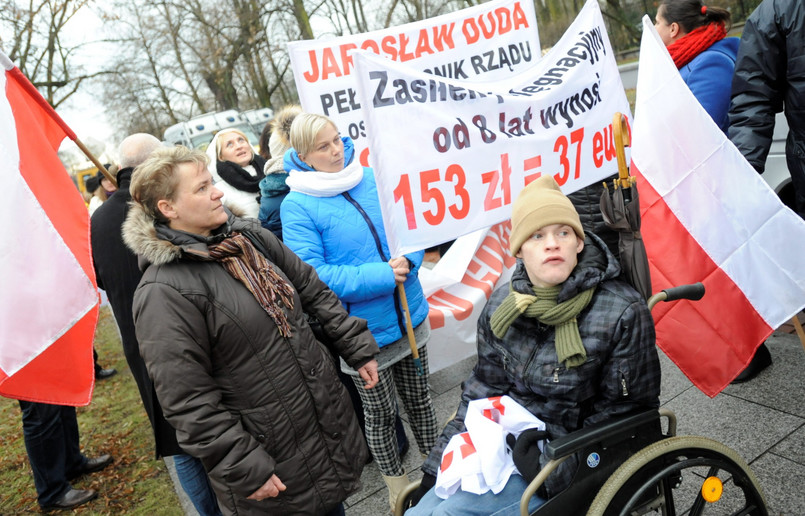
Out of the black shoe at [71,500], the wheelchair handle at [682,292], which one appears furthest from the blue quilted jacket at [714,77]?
the black shoe at [71,500]

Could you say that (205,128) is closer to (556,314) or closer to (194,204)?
(194,204)

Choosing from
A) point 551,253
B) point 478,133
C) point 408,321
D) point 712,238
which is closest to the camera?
point 551,253

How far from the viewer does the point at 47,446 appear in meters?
3.85

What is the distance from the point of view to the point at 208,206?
2.31 meters

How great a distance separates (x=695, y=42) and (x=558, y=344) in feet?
7.24

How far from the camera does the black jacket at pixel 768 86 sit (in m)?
2.73

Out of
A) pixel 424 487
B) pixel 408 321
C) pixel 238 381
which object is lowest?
pixel 424 487

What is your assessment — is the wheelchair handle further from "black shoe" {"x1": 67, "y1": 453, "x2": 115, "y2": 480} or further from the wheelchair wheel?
"black shoe" {"x1": 67, "y1": 453, "x2": 115, "y2": 480}

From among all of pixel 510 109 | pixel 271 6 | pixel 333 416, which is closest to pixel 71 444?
pixel 333 416

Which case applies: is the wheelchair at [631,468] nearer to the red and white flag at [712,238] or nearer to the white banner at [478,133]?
the red and white flag at [712,238]

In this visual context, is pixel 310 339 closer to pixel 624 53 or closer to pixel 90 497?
pixel 90 497

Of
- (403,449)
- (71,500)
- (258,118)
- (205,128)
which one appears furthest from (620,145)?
(258,118)

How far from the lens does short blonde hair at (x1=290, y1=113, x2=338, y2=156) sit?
10.1 feet

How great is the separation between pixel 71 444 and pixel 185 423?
286cm
